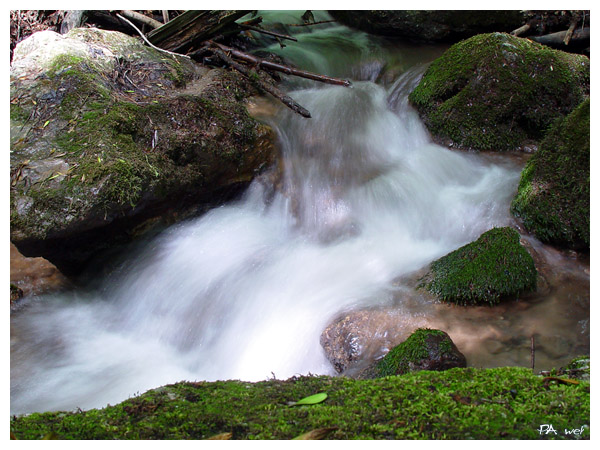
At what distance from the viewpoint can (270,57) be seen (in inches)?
299

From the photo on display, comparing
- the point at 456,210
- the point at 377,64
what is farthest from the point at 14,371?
the point at 377,64

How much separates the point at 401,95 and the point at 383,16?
84.0 inches

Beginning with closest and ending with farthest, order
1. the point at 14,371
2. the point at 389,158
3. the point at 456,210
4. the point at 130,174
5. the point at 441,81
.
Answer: the point at 14,371 < the point at 130,174 < the point at 456,210 < the point at 389,158 < the point at 441,81

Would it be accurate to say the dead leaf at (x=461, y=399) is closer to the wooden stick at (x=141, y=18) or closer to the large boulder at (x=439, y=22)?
the wooden stick at (x=141, y=18)

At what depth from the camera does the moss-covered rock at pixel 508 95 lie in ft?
21.9

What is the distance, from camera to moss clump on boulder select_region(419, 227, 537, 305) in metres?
4.29

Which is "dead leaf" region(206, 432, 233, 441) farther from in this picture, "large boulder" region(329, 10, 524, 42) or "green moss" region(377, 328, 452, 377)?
"large boulder" region(329, 10, 524, 42)

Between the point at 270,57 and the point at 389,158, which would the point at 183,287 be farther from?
the point at 270,57

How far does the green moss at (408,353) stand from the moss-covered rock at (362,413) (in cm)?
88

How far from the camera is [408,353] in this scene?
142 inches

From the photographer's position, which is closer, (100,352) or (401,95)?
(100,352)

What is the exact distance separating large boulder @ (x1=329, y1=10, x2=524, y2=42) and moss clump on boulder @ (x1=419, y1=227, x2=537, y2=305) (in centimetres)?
559

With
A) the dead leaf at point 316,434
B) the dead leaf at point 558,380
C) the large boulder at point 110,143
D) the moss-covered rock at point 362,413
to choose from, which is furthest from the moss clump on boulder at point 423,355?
the large boulder at point 110,143
